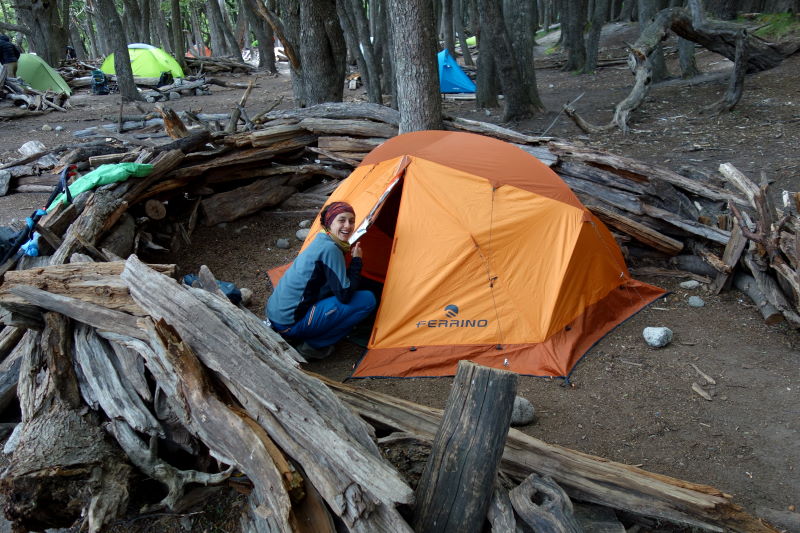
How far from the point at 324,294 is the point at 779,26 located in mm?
15413

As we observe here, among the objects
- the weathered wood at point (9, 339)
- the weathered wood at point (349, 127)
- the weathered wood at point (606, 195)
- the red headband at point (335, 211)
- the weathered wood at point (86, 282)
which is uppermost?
the weathered wood at point (349, 127)

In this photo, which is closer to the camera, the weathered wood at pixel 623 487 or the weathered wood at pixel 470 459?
the weathered wood at pixel 470 459

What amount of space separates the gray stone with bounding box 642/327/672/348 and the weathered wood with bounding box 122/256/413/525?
3.23 meters

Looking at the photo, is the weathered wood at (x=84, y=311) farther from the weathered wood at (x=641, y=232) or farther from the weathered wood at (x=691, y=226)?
the weathered wood at (x=691, y=226)

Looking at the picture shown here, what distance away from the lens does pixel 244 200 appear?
8.05 metres

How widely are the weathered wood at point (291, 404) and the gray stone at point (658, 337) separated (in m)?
3.23

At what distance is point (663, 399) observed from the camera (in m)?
4.40

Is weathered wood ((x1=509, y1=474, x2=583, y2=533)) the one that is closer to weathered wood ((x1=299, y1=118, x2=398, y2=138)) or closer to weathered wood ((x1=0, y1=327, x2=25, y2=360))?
weathered wood ((x1=0, y1=327, x2=25, y2=360))

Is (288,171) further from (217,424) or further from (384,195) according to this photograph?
(217,424)

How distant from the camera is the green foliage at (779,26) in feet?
47.2

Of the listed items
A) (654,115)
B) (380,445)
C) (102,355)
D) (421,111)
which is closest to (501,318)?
(380,445)

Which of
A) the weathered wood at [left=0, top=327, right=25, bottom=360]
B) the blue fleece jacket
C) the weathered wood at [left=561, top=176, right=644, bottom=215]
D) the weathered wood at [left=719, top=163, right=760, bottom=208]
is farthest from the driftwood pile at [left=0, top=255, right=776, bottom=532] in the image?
the weathered wood at [left=561, top=176, right=644, bottom=215]

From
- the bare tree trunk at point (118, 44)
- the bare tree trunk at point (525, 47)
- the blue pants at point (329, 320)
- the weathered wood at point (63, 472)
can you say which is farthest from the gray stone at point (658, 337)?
the bare tree trunk at point (118, 44)

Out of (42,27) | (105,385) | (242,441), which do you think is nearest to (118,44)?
(42,27)
